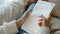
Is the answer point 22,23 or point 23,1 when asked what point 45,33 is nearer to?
point 22,23

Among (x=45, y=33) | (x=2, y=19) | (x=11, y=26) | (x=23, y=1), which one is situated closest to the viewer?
(x=45, y=33)

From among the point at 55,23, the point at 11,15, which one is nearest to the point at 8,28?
the point at 11,15

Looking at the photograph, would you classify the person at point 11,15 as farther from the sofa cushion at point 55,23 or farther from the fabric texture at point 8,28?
the sofa cushion at point 55,23

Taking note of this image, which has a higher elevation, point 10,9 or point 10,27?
point 10,9

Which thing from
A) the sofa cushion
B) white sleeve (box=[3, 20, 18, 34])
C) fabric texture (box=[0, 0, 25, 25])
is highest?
fabric texture (box=[0, 0, 25, 25])

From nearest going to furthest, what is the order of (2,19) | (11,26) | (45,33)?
(45,33) < (11,26) < (2,19)

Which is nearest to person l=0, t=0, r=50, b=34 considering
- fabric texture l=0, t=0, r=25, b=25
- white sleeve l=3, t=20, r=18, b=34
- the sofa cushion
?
white sleeve l=3, t=20, r=18, b=34

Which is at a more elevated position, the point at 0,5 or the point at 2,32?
the point at 0,5

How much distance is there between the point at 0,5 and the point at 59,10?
0.65m

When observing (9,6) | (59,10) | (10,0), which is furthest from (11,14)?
(59,10)

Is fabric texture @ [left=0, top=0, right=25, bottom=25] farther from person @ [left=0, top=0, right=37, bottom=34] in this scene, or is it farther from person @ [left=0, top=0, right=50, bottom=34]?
person @ [left=0, top=0, right=50, bottom=34]

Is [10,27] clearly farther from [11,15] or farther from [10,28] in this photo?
[11,15]

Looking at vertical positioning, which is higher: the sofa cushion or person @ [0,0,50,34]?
person @ [0,0,50,34]

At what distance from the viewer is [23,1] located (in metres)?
1.38
